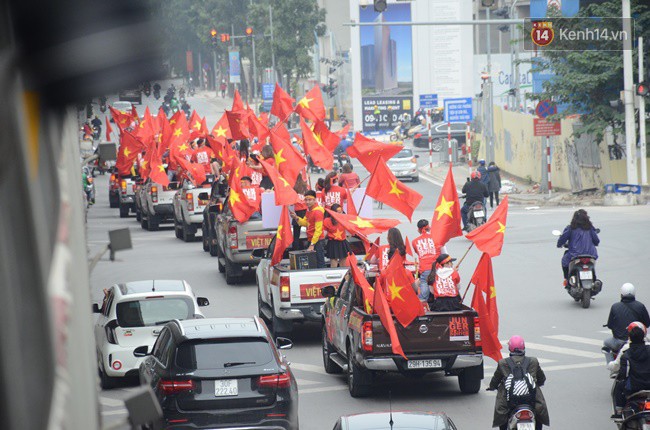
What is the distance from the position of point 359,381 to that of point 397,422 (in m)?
5.20

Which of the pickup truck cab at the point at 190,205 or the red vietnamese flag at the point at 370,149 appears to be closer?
the red vietnamese flag at the point at 370,149

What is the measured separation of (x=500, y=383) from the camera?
36.0ft

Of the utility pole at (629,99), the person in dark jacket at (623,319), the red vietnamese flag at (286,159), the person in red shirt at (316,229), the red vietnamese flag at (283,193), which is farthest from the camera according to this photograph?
the utility pole at (629,99)

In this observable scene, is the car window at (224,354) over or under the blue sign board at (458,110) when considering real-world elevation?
under

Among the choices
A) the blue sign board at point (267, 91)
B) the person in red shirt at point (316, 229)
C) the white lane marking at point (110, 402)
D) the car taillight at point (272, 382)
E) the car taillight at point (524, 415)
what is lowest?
the white lane marking at point (110, 402)

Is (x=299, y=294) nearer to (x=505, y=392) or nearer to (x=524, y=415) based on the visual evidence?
(x=505, y=392)

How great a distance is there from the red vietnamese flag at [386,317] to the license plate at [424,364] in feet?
0.69

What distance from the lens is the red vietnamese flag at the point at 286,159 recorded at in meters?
23.8

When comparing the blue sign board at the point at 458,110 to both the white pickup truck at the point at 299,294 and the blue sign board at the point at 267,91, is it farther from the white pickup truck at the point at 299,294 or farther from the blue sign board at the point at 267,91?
the white pickup truck at the point at 299,294

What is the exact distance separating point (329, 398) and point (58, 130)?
492 inches

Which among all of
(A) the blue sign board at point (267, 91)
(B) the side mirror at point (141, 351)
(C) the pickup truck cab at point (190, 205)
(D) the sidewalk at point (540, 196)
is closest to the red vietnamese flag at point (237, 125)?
(C) the pickup truck cab at point (190, 205)

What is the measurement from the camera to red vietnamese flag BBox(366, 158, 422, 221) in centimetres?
1966

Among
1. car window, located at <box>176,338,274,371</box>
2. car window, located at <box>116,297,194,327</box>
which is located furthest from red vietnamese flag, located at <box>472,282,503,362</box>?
car window, located at <box>116,297,194,327</box>

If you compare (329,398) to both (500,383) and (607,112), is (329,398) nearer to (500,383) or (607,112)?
(500,383)
